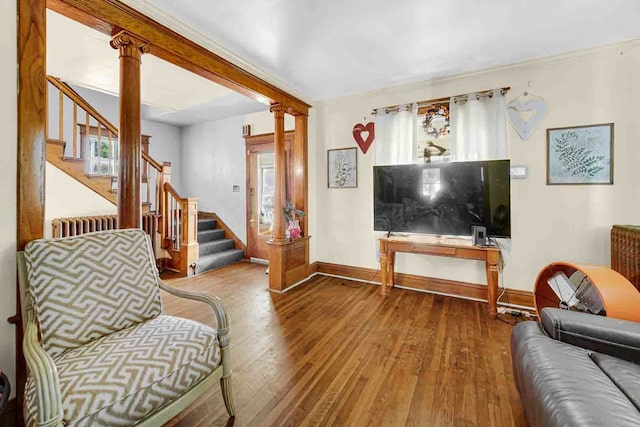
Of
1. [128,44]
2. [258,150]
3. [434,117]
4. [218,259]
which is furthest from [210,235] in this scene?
[434,117]

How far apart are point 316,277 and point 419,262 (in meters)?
1.46

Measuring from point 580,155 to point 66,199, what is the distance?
5554 mm

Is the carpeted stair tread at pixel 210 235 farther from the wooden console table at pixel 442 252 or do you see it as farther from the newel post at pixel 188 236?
the wooden console table at pixel 442 252

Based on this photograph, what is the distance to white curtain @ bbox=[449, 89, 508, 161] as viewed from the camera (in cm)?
291

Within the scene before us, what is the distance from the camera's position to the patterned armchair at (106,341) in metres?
0.98

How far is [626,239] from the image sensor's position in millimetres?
2250

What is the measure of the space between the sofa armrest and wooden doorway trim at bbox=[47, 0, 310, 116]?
10.1 ft

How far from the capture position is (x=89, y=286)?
1.35 metres

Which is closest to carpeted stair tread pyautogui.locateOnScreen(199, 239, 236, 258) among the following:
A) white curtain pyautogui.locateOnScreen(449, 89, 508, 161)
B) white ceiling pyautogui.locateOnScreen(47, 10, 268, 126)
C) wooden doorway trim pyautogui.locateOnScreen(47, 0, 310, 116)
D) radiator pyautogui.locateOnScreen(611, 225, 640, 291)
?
white ceiling pyautogui.locateOnScreen(47, 10, 268, 126)

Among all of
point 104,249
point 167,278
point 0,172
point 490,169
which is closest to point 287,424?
point 104,249

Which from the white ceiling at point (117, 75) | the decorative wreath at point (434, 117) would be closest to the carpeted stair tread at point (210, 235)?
the white ceiling at point (117, 75)

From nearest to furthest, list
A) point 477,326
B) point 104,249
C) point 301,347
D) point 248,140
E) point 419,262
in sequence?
point 104,249
point 301,347
point 477,326
point 419,262
point 248,140

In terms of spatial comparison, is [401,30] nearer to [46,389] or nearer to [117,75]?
[46,389]

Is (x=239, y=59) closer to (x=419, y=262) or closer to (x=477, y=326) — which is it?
(x=419, y=262)
